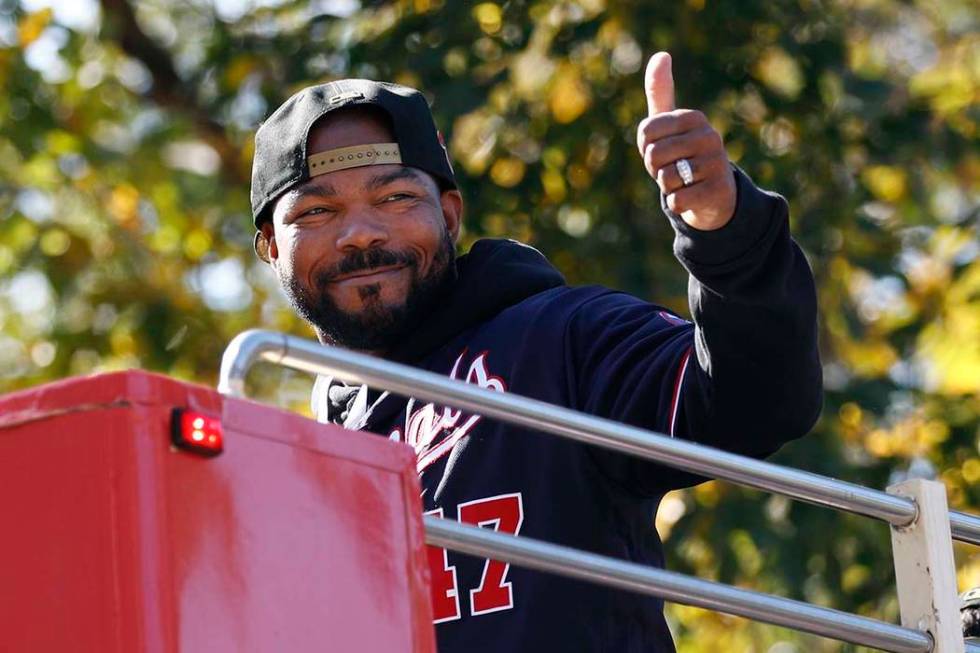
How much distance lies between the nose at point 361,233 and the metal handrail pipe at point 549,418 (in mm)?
947

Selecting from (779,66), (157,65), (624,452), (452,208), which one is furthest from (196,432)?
(157,65)

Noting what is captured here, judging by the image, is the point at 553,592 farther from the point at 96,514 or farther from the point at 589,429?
the point at 96,514

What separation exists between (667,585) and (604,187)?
4529mm

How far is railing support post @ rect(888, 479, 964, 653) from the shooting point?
2912 millimetres

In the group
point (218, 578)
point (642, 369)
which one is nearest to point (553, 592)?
point (642, 369)

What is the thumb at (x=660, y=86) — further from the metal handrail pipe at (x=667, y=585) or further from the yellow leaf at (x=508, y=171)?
the yellow leaf at (x=508, y=171)

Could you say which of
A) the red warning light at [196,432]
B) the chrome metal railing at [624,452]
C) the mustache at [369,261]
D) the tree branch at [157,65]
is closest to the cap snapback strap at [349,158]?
the mustache at [369,261]

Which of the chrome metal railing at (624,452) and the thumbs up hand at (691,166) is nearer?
the chrome metal railing at (624,452)

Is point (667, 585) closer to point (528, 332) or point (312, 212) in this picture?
point (528, 332)

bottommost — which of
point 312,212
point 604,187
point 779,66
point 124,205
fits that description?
point 312,212

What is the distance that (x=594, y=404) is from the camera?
3.15 metres

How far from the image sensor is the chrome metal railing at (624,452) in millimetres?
2357

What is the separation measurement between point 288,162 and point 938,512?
53.2 inches

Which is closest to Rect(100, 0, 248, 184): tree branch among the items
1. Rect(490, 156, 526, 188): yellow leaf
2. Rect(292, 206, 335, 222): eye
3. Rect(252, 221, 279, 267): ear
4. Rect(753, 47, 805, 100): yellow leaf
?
Rect(490, 156, 526, 188): yellow leaf
